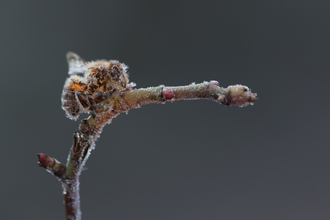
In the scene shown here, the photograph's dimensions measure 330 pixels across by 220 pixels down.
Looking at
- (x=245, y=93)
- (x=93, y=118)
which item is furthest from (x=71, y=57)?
(x=245, y=93)

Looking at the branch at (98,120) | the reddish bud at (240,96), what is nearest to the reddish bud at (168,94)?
the branch at (98,120)

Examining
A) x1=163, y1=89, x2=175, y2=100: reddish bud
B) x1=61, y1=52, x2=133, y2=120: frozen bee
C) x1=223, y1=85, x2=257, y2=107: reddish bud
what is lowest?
x1=223, y1=85, x2=257, y2=107: reddish bud

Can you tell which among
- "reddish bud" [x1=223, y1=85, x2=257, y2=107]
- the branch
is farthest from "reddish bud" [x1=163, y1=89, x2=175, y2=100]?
"reddish bud" [x1=223, y1=85, x2=257, y2=107]

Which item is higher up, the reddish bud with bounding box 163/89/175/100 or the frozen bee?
the frozen bee

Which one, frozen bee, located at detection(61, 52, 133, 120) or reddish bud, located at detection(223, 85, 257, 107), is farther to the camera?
frozen bee, located at detection(61, 52, 133, 120)

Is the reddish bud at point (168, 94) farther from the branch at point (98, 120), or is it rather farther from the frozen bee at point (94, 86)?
the frozen bee at point (94, 86)

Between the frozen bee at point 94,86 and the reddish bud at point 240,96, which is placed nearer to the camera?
the reddish bud at point 240,96

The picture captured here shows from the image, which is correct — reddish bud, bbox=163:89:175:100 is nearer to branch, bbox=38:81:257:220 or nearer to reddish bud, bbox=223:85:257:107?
branch, bbox=38:81:257:220
